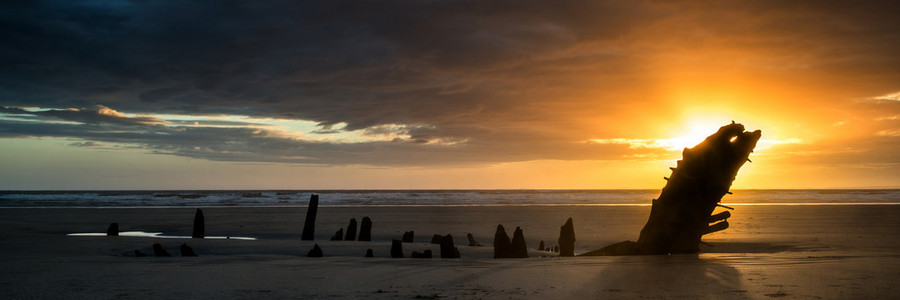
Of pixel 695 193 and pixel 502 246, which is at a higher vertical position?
pixel 695 193

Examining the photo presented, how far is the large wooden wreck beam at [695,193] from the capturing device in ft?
32.1

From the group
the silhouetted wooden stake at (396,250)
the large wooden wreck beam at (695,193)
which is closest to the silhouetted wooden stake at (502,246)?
the silhouetted wooden stake at (396,250)

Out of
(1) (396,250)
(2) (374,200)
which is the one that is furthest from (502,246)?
(2) (374,200)

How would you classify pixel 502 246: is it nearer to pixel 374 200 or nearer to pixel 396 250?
pixel 396 250

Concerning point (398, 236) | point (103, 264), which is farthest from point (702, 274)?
point (398, 236)

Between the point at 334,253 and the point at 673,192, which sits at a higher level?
the point at 673,192

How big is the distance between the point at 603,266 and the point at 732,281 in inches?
79.3

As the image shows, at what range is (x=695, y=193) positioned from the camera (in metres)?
10.1

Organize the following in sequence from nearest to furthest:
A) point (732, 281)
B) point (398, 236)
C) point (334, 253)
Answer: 1. point (732, 281)
2. point (334, 253)
3. point (398, 236)

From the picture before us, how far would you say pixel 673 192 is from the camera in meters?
10.4

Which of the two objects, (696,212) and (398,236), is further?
(398,236)

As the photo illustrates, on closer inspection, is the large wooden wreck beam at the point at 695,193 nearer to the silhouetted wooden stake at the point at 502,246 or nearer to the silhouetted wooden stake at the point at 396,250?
the silhouetted wooden stake at the point at 502,246

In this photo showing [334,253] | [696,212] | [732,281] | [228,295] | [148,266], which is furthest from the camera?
[334,253]

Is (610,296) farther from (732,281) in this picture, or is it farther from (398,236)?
(398,236)
